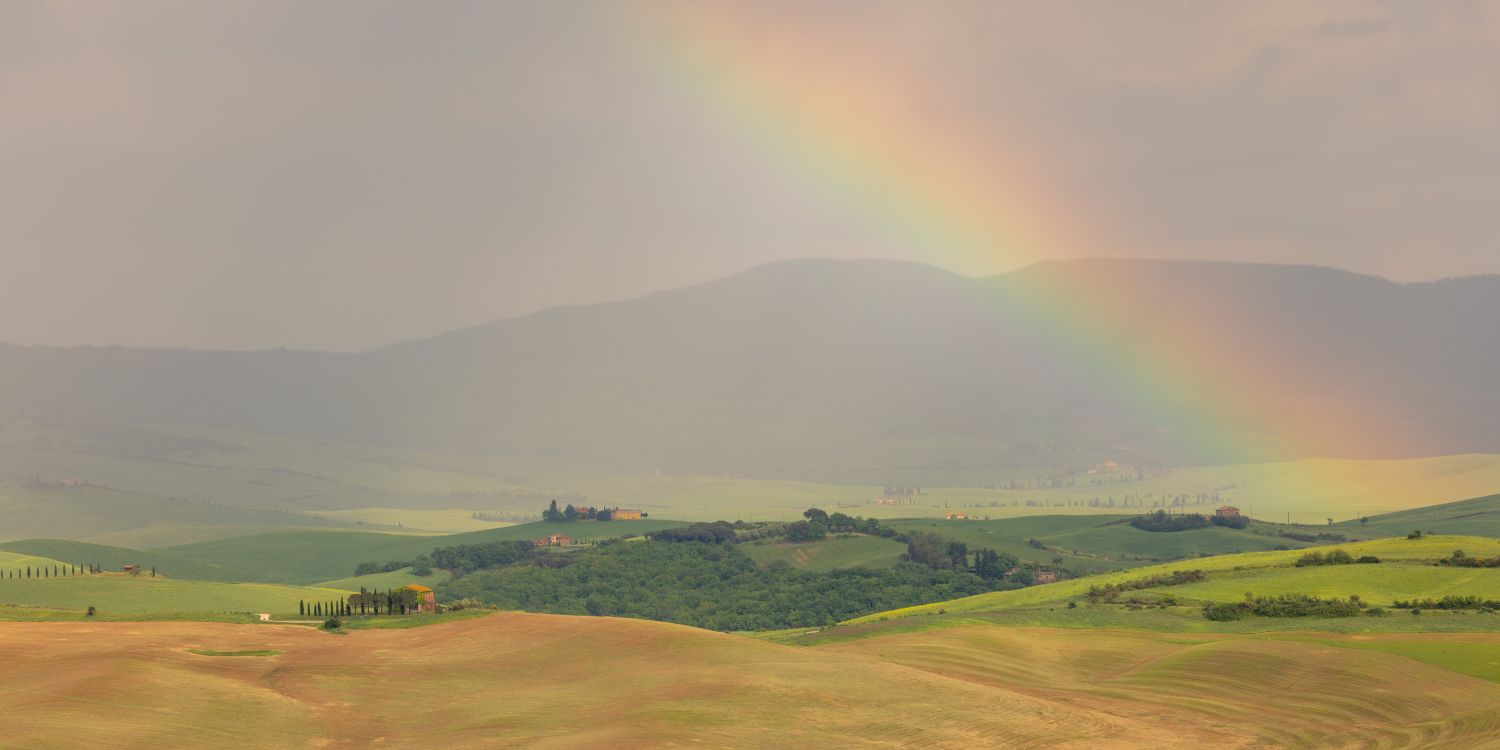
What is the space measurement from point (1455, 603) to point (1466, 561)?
27.2 m

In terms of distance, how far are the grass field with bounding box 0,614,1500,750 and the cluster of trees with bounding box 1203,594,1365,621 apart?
44.5 ft

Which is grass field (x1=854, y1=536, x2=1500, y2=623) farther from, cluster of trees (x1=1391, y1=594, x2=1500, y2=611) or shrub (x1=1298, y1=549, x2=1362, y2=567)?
cluster of trees (x1=1391, y1=594, x2=1500, y2=611)

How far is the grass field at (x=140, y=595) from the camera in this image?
411 feet

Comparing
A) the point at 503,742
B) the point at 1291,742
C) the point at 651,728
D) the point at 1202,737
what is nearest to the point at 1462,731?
the point at 1291,742

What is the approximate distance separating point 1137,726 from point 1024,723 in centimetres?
541

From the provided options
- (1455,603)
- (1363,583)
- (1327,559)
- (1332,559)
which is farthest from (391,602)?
(1332,559)

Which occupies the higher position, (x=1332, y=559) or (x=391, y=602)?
(x=391, y=602)

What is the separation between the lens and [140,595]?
436 ft

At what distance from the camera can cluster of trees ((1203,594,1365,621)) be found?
10162cm

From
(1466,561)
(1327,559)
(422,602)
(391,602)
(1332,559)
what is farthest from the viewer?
(1327,559)

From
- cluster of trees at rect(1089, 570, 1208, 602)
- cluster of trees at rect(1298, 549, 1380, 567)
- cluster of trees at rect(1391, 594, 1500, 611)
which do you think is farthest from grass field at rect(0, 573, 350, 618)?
cluster of trees at rect(1298, 549, 1380, 567)

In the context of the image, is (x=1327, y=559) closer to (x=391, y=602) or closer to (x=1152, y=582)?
(x=1152, y=582)

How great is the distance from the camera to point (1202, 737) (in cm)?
6203

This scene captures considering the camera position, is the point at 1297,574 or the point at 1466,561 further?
the point at 1466,561
